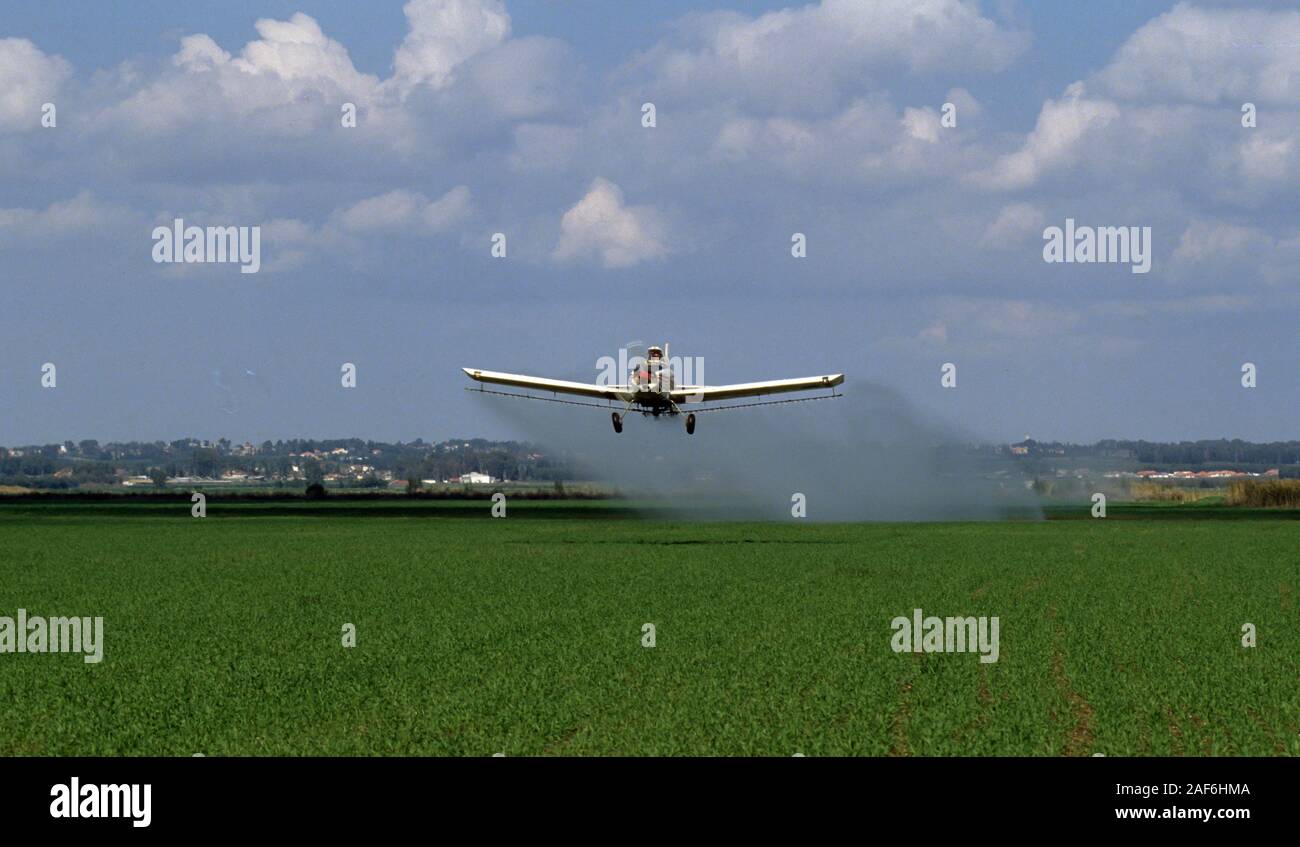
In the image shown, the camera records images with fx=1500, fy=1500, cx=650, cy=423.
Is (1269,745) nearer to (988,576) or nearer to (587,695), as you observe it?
(587,695)

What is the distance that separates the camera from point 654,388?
68375 mm

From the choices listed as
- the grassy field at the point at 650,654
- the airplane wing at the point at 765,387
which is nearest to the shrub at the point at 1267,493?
the grassy field at the point at 650,654

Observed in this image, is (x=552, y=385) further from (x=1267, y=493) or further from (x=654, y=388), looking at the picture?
(x=1267, y=493)

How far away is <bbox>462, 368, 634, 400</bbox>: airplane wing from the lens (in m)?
70.9

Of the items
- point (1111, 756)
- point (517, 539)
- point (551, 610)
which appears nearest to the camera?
point (1111, 756)

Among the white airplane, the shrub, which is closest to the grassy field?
the white airplane

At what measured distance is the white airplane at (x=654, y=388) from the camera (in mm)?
68562

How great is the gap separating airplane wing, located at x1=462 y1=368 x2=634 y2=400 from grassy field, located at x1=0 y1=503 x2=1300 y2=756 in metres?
8.35

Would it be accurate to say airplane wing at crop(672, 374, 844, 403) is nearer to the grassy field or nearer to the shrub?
the grassy field

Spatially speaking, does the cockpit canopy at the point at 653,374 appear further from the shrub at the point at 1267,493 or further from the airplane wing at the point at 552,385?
the shrub at the point at 1267,493

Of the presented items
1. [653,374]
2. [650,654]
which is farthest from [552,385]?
[650,654]
